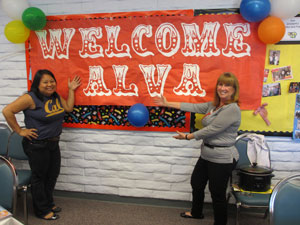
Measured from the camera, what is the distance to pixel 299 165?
7.05 ft

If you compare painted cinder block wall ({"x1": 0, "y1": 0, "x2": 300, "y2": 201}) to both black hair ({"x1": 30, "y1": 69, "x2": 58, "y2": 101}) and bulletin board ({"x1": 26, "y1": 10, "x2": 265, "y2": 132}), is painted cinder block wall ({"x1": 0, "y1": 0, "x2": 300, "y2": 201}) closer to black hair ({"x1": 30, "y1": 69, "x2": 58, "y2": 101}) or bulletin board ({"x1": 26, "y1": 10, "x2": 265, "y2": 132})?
bulletin board ({"x1": 26, "y1": 10, "x2": 265, "y2": 132})

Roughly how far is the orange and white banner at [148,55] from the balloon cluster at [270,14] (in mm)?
127

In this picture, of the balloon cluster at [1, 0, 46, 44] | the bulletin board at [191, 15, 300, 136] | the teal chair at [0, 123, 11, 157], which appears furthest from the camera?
the teal chair at [0, 123, 11, 157]

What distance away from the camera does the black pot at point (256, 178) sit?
1.82 meters

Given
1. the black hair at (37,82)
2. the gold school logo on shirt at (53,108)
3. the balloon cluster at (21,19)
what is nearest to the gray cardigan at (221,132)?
the gold school logo on shirt at (53,108)

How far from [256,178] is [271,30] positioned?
1136 millimetres

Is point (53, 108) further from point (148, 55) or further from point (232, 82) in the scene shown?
point (232, 82)

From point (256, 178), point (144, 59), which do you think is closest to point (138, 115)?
point (144, 59)

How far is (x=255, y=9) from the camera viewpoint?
179 centimetres

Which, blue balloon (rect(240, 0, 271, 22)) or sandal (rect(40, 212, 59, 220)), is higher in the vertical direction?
blue balloon (rect(240, 0, 271, 22))

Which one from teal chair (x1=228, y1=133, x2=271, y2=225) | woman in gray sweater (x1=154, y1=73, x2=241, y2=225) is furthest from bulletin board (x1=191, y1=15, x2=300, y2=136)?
woman in gray sweater (x1=154, y1=73, x2=241, y2=225)

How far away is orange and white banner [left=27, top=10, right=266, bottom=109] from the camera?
6.71 feet

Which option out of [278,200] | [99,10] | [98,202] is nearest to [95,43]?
[99,10]

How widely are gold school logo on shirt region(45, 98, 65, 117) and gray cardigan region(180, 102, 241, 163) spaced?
1224 mm
